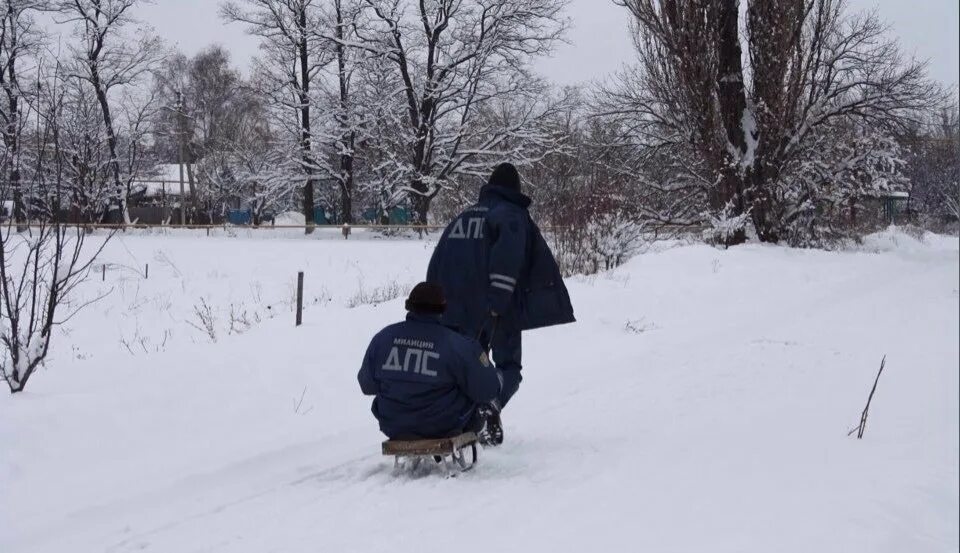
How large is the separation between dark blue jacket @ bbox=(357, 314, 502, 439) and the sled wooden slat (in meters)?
0.08

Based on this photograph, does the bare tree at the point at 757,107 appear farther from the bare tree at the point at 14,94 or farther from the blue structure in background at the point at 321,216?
the blue structure in background at the point at 321,216

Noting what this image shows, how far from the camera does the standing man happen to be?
226 inches

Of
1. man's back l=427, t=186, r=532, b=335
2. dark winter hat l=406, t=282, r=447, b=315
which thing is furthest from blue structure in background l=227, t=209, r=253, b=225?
dark winter hat l=406, t=282, r=447, b=315

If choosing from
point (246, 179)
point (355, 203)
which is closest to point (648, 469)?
point (246, 179)

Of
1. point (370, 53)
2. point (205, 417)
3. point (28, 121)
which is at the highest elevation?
point (370, 53)

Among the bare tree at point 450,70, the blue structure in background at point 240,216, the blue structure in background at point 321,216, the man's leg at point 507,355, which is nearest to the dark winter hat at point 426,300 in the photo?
the man's leg at point 507,355

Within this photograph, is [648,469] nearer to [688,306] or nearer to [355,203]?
[688,306]

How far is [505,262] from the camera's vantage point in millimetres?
5605

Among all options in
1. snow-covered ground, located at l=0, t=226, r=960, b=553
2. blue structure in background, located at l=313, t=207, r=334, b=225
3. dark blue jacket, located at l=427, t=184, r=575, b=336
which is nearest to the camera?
snow-covered ground, located at l=0, t=226, r=960, b=553

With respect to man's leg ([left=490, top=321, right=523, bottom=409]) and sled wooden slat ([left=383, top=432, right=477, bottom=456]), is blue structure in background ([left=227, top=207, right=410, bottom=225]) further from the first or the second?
sled wooden slat ([left=383, top=432, right=477, bottom=456])

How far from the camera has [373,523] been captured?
4.43m

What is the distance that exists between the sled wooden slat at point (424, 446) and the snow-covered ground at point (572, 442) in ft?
0.64

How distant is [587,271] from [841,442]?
1194cm

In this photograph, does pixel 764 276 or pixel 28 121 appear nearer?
pixel 28 121
